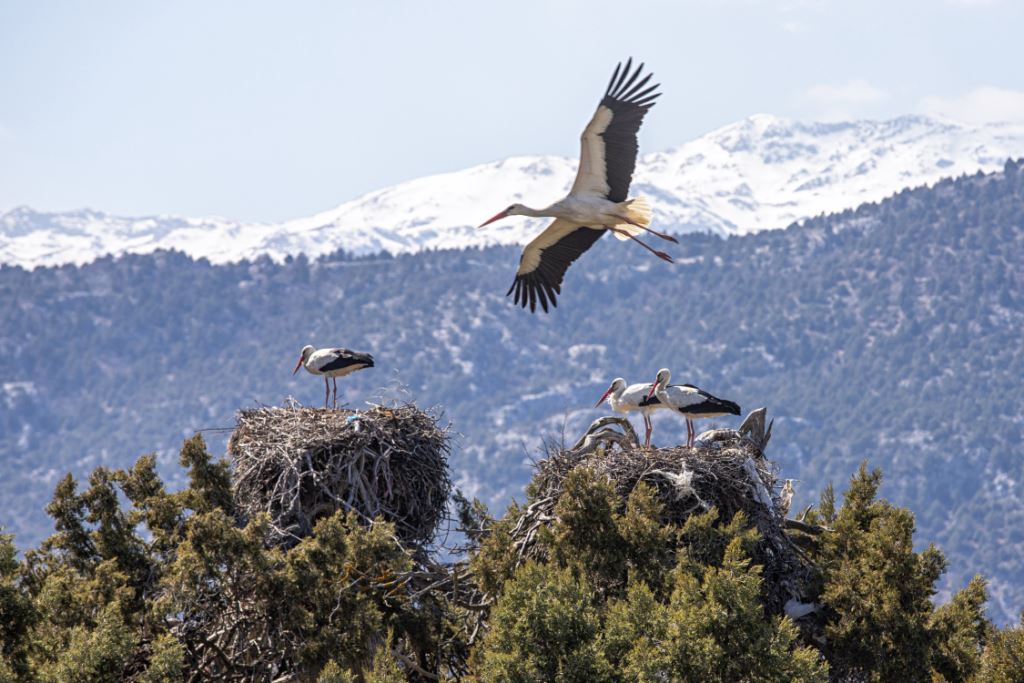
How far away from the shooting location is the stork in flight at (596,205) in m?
18.6

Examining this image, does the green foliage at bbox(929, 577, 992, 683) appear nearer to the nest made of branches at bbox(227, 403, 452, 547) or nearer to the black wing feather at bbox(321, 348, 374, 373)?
the nest made of branches at bbox(227, 403, 452, 547)

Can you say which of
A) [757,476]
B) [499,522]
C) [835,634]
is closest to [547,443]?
[499,522]

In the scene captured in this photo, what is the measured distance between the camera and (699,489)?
52.3ft

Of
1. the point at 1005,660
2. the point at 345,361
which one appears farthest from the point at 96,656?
the point at 345,361

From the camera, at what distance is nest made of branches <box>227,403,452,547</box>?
58.2 feet

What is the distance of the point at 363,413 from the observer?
18547 millimetres

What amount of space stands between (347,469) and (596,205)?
458 centimetres

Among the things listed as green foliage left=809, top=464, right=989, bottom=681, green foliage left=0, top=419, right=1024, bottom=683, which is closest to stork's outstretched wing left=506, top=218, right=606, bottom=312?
green foliage left=0, top=419, right=1024, bottom=683

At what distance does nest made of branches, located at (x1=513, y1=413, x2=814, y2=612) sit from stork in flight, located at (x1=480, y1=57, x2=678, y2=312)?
293 cm

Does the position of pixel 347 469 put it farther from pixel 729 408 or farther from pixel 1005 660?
Answer: pixel 1005 660

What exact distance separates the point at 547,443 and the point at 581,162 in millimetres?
4181

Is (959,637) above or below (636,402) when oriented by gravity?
below

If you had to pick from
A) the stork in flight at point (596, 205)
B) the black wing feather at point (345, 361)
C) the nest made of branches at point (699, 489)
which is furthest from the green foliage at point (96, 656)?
the black wing feather at point (345, 361)

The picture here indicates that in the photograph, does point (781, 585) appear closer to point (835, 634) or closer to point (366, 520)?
point (835, 634)
